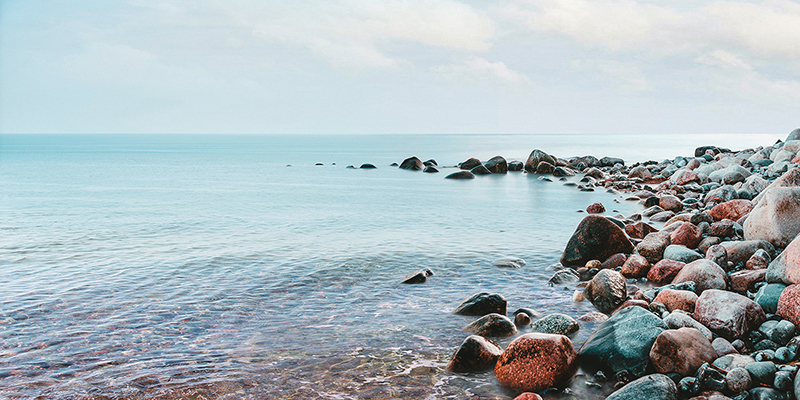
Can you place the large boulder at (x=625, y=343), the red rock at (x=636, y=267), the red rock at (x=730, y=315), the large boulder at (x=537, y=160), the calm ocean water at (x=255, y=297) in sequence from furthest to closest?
1. the large boulder at (x=537, y=160)
2. the red rock at (x=636, y=267)
3. the red rock at (x=730, y=315)
4. the calm ocean water at (x=255, y=297)
5. the large boulder at (x=625, y=343)

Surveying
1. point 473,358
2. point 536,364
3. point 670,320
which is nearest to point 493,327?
point 473,358

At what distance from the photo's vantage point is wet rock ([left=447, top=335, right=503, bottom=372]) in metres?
7.90

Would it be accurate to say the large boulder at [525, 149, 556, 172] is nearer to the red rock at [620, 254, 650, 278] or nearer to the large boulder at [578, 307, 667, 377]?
the red rock at [620, 254, 650, 278]

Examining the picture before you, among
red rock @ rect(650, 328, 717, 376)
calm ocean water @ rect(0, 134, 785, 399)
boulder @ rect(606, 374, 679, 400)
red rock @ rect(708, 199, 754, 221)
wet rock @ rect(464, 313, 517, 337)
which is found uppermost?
red rock @ rect(708, 199, 754, 221)

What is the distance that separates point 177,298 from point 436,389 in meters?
7.05

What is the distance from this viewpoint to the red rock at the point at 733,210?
1633cm

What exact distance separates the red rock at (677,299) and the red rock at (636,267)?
126 inches

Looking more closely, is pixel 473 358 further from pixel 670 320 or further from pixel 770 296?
pixel 770 296

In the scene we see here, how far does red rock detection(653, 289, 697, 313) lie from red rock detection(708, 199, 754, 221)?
29.2 feet

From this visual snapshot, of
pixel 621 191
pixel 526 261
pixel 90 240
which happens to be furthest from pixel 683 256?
pixel 621 191

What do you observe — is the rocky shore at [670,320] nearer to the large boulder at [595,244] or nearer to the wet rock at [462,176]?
the large boulder at [595,244]

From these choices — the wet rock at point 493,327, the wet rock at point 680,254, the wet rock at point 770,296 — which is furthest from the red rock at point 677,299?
the wet rock at point 680,254

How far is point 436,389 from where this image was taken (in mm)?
7320

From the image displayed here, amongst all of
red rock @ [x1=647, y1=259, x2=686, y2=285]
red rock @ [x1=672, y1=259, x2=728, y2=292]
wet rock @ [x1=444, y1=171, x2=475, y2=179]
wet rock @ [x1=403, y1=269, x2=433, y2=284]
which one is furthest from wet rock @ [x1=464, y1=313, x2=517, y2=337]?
wet rock @ [x1=444, y1=171, x2=475, y2=179]
